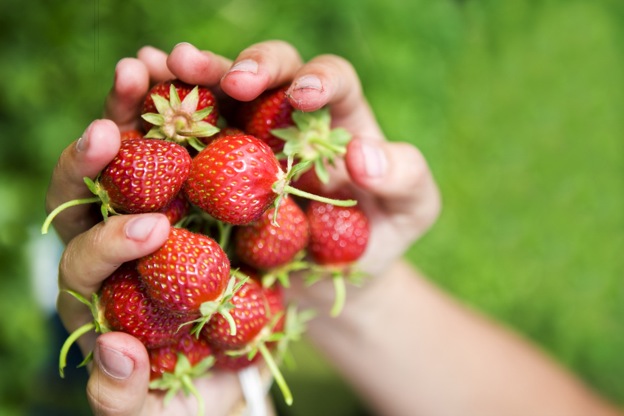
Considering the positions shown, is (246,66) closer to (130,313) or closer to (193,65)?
(193,65)

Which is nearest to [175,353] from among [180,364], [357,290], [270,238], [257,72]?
[180,364]

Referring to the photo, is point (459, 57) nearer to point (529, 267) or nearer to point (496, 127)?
point (496, 127)

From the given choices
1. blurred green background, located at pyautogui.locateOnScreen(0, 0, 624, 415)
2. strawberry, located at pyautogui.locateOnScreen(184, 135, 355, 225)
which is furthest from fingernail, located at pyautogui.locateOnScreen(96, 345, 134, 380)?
blurred green background, located at pyautogui.locateOnScreen(0, 0, 624, 415)

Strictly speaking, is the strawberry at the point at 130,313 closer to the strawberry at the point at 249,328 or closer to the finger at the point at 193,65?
the strawberry at the point at 249,328

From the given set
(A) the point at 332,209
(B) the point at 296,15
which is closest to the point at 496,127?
(B) the point at 296,15

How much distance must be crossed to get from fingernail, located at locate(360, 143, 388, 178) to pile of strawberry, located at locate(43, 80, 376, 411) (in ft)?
0.25

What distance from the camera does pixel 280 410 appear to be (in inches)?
45.7

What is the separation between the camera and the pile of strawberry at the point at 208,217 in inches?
17.0

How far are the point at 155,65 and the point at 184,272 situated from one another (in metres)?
0.19

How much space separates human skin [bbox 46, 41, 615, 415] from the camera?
0.45 metres

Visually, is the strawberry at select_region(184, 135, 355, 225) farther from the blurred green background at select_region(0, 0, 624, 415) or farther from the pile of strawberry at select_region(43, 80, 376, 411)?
the blurred green background at select_region(0, 0, 624, 415)

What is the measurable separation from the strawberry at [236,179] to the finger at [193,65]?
0.05 meters

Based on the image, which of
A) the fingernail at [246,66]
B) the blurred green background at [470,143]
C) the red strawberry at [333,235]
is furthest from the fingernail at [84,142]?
the blurred green background at [470,143]

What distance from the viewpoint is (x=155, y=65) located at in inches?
21.0
